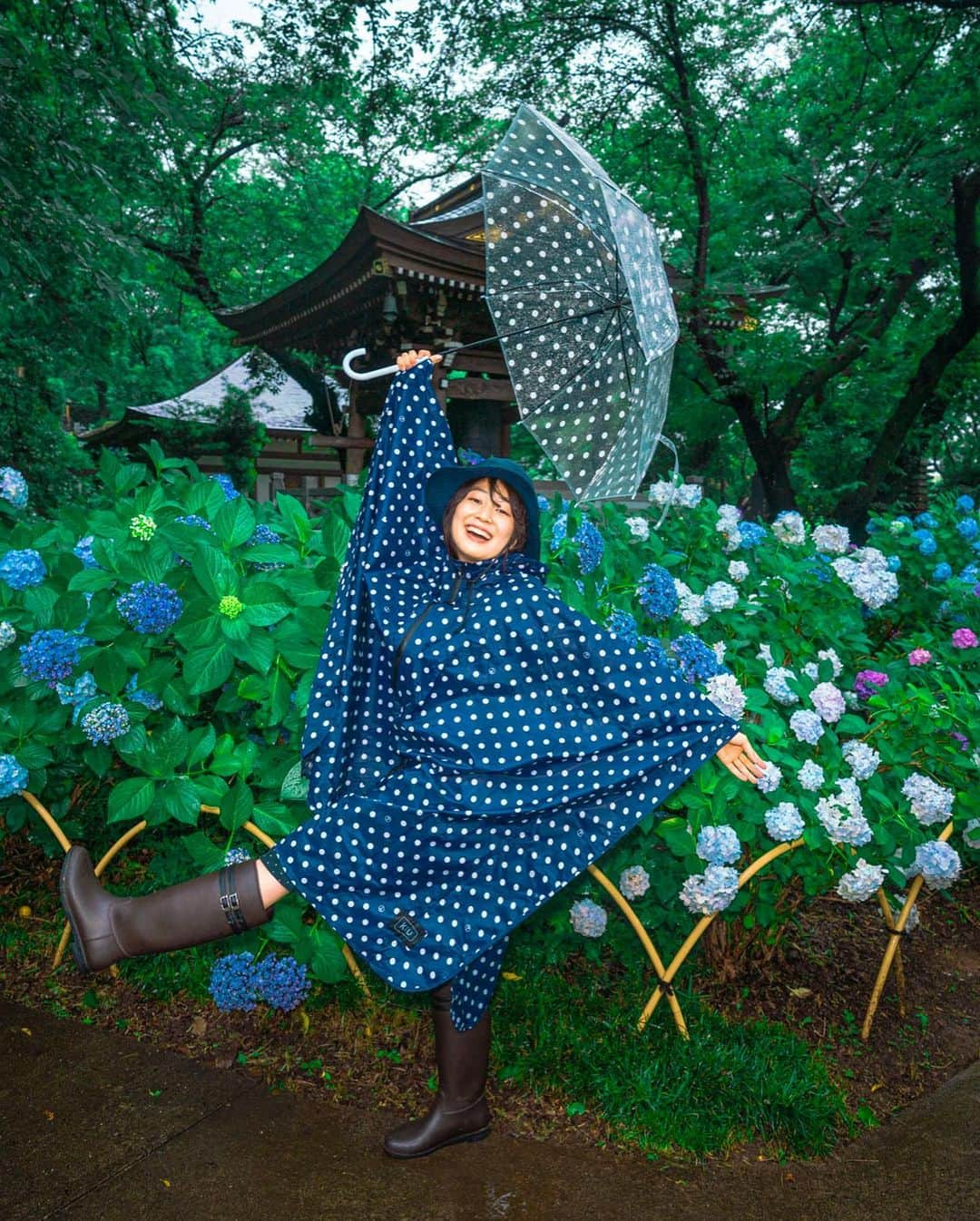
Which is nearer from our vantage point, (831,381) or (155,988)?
(155,988)

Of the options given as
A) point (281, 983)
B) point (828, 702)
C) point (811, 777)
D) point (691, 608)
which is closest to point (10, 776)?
point (281, 983)

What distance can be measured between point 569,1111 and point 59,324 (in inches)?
289

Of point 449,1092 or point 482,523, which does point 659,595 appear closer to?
point 482,523

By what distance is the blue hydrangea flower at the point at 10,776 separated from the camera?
254 cm

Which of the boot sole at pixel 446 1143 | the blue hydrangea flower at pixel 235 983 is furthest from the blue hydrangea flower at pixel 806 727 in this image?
the blue hydrangea flower at pixel 235 983

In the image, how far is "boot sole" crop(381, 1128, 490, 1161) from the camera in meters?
2.15

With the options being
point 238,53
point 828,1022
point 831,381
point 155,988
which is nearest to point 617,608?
point 828,1022

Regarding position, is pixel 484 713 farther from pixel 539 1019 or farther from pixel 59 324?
pixel 59 324

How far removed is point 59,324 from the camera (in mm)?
7539

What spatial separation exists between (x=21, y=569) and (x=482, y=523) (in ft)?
4.55

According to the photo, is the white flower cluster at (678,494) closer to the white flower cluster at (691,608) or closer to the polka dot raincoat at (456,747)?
the white flower cluster at (691,608)

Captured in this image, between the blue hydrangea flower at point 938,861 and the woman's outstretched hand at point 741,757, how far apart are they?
742 mm

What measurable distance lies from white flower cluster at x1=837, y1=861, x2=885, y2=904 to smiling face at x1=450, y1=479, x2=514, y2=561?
129cm

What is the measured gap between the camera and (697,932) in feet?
7.91
